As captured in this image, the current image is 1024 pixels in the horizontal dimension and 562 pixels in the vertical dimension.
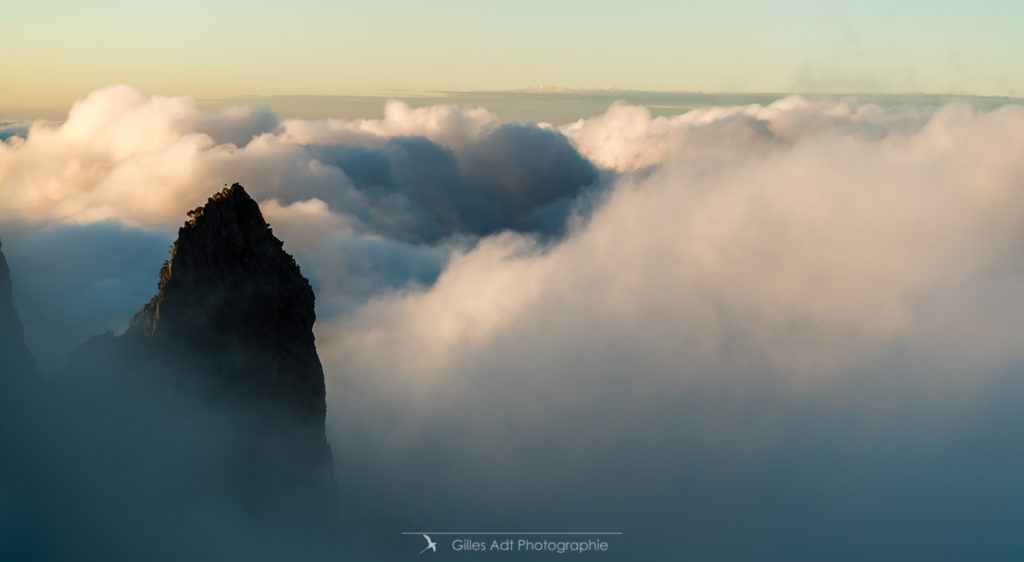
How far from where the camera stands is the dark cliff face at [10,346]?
228ft

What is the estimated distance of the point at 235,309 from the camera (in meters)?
72.2

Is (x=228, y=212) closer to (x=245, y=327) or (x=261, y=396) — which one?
(x=245, y=327)

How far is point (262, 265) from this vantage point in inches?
2896

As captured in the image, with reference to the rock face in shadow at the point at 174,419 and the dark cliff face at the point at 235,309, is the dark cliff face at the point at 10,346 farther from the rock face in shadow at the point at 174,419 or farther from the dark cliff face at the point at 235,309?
the dark cliff face at the point at 235,309

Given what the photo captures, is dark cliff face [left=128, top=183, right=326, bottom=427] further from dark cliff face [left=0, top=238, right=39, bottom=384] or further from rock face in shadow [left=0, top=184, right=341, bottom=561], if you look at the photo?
dark cliff face [left=0, top=238, right=39, bottom=384]

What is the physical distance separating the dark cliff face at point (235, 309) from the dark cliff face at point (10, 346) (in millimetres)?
11020

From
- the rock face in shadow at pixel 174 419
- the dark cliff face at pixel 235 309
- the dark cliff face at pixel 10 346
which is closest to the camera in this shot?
the rock face in shadow at pixel 174 419

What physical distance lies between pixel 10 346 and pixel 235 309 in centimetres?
2313

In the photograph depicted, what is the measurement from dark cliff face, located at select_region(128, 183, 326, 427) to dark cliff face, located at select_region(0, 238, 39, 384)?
11020 mm

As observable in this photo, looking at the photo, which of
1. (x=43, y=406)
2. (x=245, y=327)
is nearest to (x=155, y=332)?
(x=245, y=327)

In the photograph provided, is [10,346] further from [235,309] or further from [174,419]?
[235,309]

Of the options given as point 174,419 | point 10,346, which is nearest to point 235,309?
point 174,419

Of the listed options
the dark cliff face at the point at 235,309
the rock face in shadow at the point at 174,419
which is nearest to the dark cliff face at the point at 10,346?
the rock face in shadow at the point at 174,419

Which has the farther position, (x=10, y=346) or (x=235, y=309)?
(x=235, y=309)
